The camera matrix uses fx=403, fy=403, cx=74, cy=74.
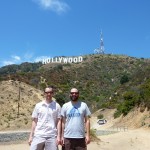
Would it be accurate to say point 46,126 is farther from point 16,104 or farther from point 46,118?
point 16,104

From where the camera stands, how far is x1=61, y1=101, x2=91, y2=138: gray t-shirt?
7.93 m

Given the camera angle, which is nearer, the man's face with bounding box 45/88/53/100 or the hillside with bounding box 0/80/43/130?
the man's face with bounding box 45/88/53/100

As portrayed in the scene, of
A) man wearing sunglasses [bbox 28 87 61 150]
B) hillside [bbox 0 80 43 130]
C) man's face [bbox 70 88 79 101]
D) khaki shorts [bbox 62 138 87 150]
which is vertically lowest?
khaki shorts [bbox 62 138 87 150]

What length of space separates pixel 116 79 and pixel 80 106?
325ft

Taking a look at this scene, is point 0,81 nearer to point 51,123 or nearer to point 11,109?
point 11,109

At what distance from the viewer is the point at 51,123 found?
26.0 ft

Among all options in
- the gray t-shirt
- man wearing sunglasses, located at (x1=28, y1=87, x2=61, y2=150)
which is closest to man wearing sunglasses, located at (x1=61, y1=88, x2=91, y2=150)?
the gray t-shirt

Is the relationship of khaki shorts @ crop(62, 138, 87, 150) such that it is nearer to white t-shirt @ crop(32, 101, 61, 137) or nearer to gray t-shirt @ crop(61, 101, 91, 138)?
gray t-shirt @ crop(61, 101, 91, 138)

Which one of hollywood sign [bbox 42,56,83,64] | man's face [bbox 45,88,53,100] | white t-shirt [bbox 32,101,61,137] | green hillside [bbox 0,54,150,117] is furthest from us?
hollywood sign [bbox 42,56,83,64]

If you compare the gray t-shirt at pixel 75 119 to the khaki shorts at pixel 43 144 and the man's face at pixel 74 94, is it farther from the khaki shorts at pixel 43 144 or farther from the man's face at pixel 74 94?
the khaki shorts at pixel 43 144

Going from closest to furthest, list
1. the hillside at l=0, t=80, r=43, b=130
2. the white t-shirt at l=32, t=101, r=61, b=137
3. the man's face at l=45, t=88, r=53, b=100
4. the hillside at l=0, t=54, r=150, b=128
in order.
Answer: the white t-shirt at l=32, t=101, r=61, b=137 < the man's face at l=45, t=88, r=53, b=100 < the hillside at l=0, t=80, r=43, b=130 < the hillside at l=0, t=54, r=150, b=128

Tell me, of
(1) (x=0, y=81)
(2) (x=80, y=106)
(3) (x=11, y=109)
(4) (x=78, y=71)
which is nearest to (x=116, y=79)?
(4) (x=78, y=71)

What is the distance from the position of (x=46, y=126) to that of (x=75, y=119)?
23.2 inches

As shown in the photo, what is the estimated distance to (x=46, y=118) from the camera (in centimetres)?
797
